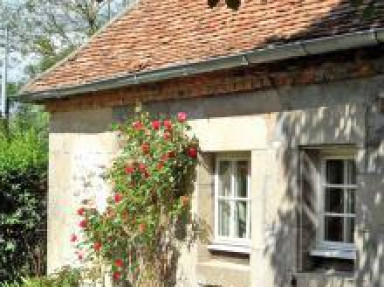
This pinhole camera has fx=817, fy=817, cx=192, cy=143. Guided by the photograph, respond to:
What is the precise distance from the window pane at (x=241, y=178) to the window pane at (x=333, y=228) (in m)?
1.35

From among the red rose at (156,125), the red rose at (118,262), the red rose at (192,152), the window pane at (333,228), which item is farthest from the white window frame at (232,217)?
the red rose at (118,262)

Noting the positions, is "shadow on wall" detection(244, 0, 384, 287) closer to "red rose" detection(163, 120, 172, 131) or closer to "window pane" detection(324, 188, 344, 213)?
"window pane" detection(324, 188, 344, 213)

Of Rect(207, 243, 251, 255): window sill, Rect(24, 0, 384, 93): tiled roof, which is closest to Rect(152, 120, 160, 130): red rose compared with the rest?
Rect(24, 0, 384, 93): tiled roof

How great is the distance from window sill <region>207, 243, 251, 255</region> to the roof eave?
6.57 ft

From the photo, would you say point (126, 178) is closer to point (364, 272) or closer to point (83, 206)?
point (83, 206)

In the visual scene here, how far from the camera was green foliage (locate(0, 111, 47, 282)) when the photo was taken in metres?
14.0

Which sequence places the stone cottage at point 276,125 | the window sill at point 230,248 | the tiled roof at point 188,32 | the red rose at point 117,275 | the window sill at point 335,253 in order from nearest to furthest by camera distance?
1. the stone cottage at point 276,125
2. the window sill at point 335,253
3. the tiled roof at point 188,32
4. the window sill at point 230,248
5. the red rose at point 117,275

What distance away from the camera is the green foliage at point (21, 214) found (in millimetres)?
13977

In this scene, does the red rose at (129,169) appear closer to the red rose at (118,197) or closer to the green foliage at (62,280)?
the red rose at (118,197)

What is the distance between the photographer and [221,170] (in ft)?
31.5

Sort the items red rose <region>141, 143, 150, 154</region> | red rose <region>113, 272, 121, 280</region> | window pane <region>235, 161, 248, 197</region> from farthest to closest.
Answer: red rose <region>113, 272, 121, 280</region> → red rose <region>141, 143, 150, 154</region> → window pane <region>235, 161, 248, 197</region>

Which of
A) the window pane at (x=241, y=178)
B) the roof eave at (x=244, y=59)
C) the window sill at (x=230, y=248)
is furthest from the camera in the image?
the window pane at (x=241, y=178)

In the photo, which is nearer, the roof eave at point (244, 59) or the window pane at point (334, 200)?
the roof eave at point (244, 59)

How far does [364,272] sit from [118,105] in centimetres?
464
